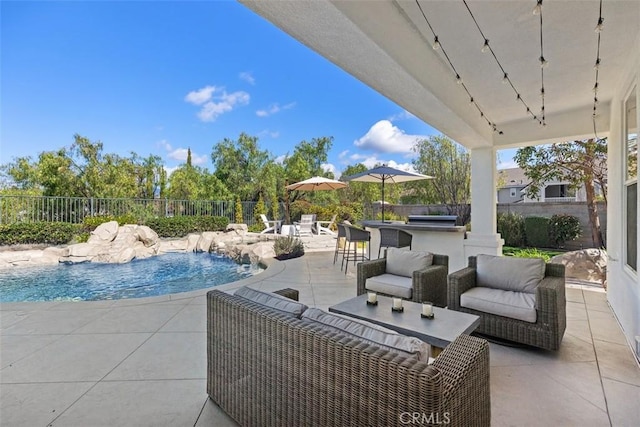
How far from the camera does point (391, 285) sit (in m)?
3.57

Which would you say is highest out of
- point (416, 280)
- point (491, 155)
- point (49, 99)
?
point (49, 99)

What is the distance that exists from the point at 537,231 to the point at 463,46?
920 centimetres

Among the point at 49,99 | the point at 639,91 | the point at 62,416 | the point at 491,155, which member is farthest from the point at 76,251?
the point at 639,91

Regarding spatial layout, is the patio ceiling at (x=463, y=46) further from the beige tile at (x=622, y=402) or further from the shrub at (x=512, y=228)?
the shrub at (x=512, y=228)

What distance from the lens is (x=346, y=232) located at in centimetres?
642

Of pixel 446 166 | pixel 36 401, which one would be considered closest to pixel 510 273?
pixel 36 401

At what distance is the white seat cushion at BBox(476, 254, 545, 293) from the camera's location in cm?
307

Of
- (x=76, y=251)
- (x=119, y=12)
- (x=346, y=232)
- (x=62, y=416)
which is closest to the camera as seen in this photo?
(x=62, y=416)

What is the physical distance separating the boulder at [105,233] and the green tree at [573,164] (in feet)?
40.1

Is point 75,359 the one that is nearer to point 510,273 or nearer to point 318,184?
point 510,273

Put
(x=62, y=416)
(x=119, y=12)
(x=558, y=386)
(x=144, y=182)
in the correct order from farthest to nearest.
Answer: (x=144, y=182) → (x=119, y=12) → (x=558, y=386) → (x=62, y=416)

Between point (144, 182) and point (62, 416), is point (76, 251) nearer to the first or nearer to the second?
point (144, 182)

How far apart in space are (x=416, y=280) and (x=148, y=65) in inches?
528

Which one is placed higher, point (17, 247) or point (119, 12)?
point (119, 12)
